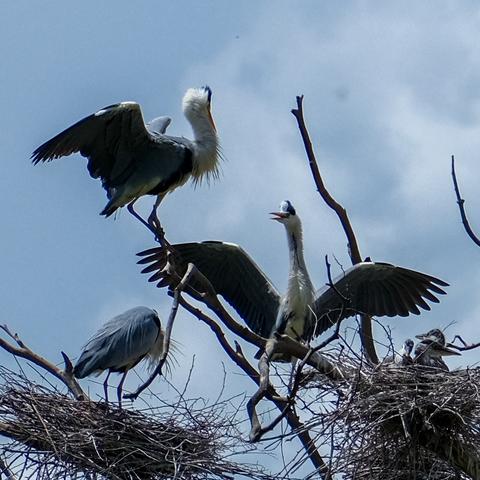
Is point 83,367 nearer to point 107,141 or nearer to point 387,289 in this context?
point 107,141

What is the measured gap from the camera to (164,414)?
822 centimetres

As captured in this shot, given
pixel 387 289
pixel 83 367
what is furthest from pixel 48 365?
pixel 387 289

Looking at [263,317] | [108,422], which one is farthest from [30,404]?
[263,317]

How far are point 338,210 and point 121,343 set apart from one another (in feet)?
5.35

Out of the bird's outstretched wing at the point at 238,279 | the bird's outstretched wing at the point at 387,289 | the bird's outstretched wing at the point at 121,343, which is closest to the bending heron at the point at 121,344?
the bird's outstretched wing at the point at 121,343

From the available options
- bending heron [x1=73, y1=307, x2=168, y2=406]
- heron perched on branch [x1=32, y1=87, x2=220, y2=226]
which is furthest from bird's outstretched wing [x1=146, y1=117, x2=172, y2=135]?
bending heron [x1=73, y1=307, x2=168, y2=406]

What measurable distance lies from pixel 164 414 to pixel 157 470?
0.37m

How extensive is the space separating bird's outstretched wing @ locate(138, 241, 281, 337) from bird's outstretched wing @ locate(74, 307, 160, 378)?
1.13m

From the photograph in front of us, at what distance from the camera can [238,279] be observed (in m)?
10.8

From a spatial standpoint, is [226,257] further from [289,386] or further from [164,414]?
[289,386]

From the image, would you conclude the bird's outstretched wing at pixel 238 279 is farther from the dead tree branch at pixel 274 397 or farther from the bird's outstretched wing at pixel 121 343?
the dead tree branch at pixel 274 397

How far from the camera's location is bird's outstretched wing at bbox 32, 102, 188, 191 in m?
10.1

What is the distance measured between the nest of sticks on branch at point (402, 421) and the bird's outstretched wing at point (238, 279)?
118 inches

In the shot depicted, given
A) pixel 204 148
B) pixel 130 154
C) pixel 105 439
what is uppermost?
pixel 204 148
